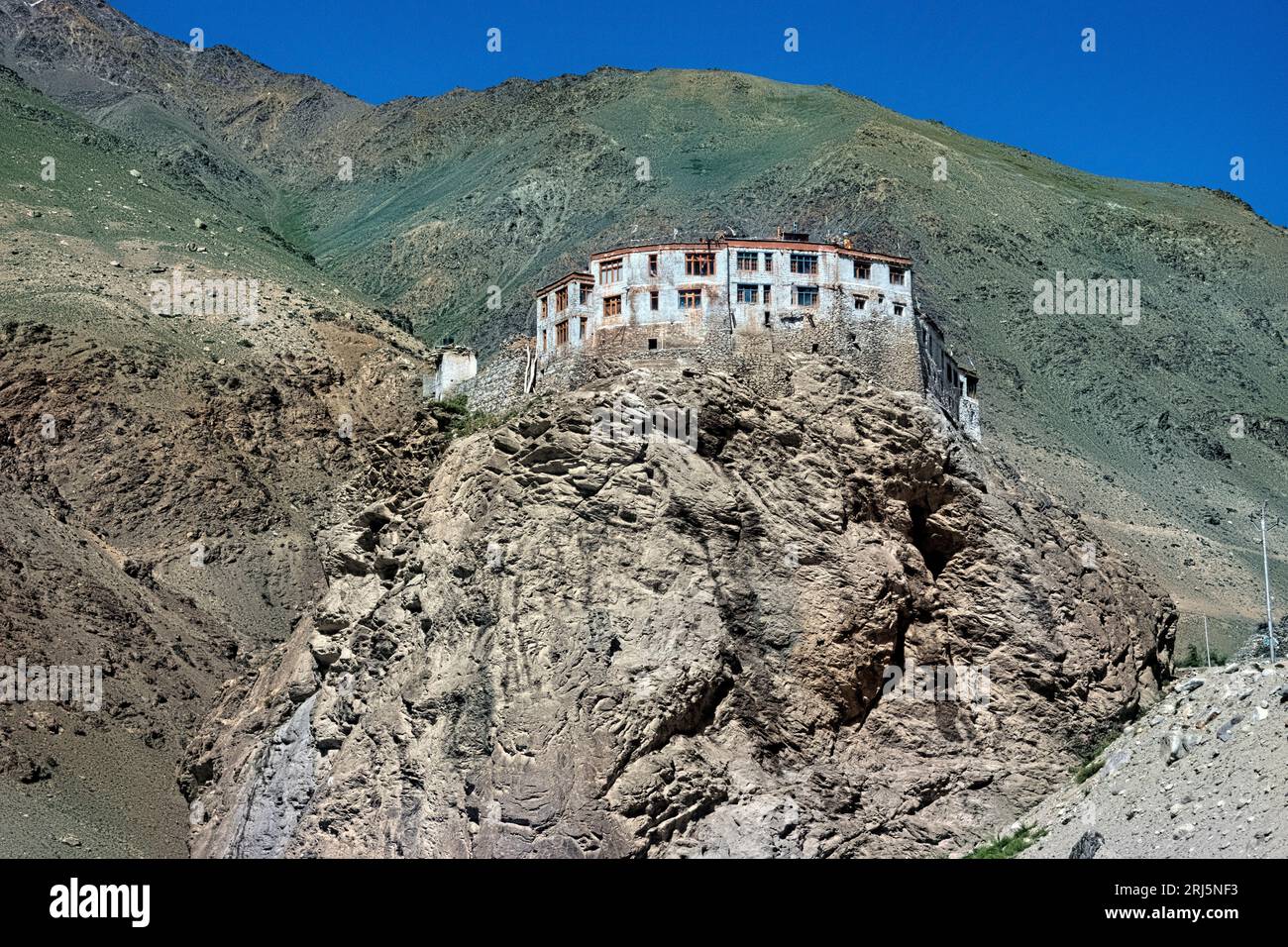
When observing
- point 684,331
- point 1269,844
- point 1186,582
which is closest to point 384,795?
point 684,331

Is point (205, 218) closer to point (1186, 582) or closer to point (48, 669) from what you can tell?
point (48, 669)

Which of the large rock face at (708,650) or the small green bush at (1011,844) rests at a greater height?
the large rock face at (708,650)

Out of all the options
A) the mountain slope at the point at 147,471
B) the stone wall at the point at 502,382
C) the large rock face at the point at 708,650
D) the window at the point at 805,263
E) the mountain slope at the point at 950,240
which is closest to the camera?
the large rock face at the point at 708,650

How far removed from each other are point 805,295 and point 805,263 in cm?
119

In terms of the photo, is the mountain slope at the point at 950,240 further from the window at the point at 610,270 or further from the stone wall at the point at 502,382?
the window at the point at 610,270

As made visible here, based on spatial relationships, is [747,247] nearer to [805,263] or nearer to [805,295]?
Answer: [805,263]

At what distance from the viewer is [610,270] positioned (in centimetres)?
6769

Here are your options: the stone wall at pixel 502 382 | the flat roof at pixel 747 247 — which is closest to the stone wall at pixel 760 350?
the stone wall at pixel 502 382

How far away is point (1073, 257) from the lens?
469 ft

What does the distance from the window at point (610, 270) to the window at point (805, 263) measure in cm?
614

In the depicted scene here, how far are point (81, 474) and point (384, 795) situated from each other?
39.1m

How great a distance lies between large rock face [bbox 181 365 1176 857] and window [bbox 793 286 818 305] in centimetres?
290

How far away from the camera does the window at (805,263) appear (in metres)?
67.8

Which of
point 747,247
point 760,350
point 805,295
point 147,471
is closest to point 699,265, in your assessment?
point 747,247
